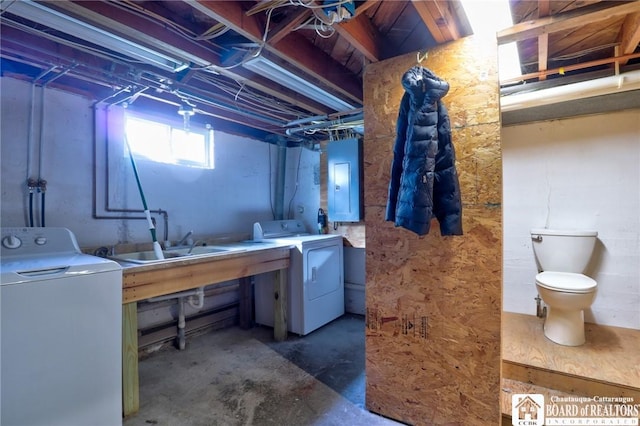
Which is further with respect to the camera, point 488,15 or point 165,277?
point 165,277

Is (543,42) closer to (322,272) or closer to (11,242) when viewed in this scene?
(322,272)

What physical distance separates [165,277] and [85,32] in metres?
1.37

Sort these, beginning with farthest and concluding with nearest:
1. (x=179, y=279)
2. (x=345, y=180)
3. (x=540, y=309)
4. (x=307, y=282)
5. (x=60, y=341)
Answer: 1. (x=345, y=180)
2. (x=307, y=282)
3. (x=540, y=309)
4. (x=179, y=279)
5. (x=60, y=341)

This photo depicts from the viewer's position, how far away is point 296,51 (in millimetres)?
1848

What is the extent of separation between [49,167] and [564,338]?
3.86 meters

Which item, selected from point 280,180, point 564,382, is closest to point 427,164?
point 564,382

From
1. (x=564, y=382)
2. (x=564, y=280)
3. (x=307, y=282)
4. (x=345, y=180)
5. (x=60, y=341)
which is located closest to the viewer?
(x=60, y=341)

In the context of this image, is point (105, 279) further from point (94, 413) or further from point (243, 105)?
point (243, 105)

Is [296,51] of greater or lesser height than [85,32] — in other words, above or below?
above

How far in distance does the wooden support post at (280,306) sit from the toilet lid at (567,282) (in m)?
2.09

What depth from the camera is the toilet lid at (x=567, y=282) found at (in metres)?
2.06

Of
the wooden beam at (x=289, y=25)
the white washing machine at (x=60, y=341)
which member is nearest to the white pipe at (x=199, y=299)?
the white washing machine at (x=60, y=341)

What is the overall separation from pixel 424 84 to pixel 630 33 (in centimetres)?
138

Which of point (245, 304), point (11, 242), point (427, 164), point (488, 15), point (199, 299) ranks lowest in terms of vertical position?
point (245, 304)
